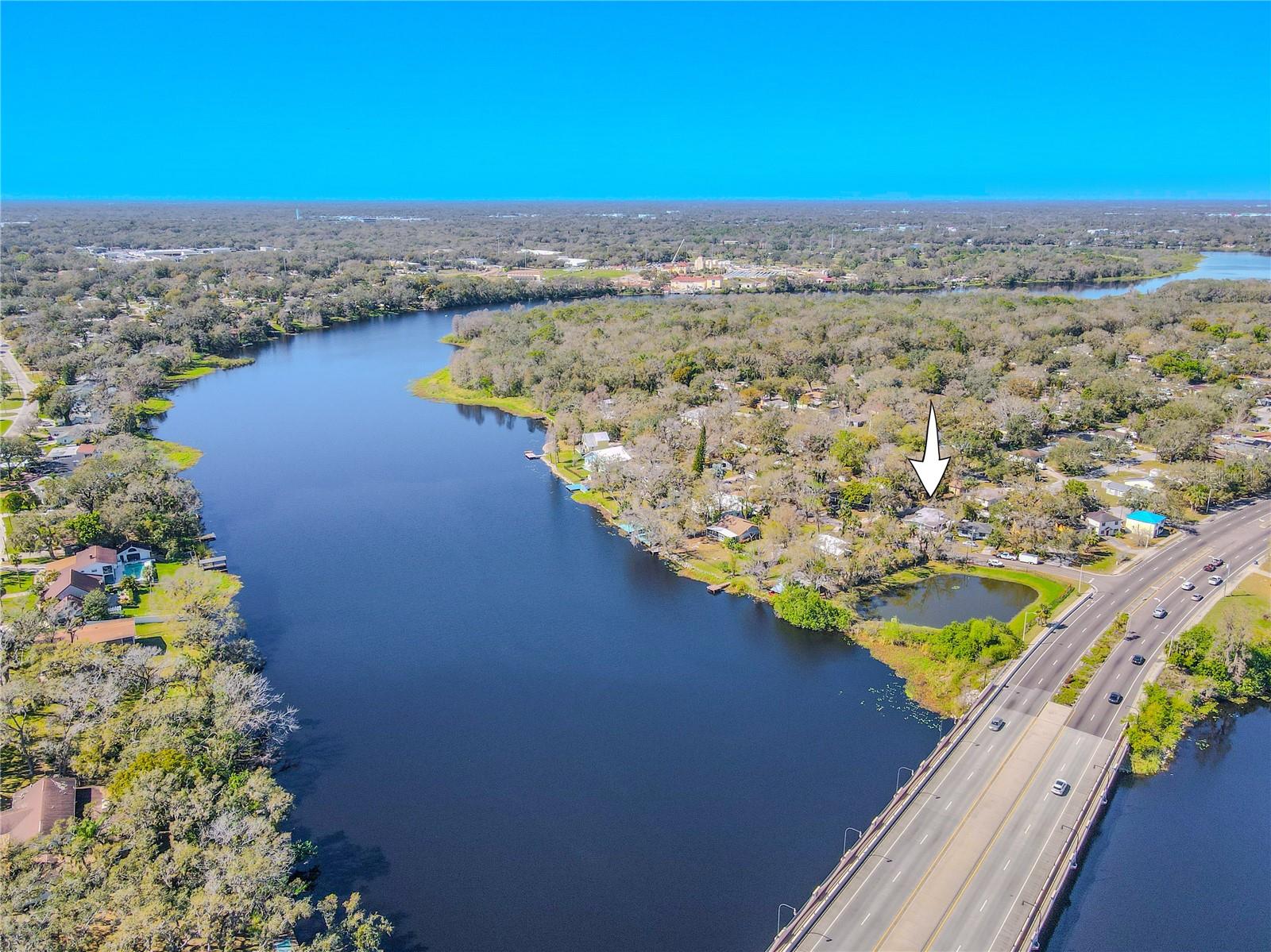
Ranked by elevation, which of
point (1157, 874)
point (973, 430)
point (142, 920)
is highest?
point (973, 430)

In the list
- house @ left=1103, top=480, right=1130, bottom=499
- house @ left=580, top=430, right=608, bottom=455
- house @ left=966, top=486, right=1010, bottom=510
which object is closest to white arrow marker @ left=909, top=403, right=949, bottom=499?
house @ left=966, top=486, right=1010, bottom=510

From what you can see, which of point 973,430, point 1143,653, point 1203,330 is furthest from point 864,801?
point 1203,330

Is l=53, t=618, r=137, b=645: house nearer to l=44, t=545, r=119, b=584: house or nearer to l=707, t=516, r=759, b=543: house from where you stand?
l=44, t=545, r=119, b=584: house

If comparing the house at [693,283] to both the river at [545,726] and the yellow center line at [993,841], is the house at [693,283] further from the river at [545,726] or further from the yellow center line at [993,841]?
the yellow center line at [993,841]

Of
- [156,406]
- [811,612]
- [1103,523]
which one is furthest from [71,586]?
[1103,523]

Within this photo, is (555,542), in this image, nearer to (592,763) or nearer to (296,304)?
(592,763)

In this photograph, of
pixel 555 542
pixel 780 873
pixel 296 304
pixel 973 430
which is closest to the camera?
pixel 780 873
